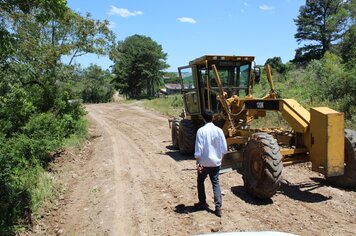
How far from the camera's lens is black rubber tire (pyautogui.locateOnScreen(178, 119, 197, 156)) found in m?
11.8

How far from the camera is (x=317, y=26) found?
2133 inches

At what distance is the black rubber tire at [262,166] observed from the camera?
694 cm

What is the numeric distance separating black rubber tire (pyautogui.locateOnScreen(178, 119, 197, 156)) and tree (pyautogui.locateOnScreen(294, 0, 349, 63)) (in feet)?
147

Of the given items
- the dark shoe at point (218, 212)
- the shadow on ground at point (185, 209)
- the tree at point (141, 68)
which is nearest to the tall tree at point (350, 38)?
the tree at point (141, 68)

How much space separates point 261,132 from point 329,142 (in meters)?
1.56

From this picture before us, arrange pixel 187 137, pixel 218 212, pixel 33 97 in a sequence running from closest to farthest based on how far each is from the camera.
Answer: pixel 218 212 < pixel 187 137 < pixel 33 97

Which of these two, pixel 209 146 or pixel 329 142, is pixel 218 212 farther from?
pixel 329 142

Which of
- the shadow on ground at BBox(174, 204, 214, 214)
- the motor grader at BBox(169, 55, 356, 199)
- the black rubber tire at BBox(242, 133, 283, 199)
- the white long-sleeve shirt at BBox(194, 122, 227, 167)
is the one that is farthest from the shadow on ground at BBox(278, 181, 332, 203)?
the white long-sleeve shirt at BBox(194, 122, 227, 167)

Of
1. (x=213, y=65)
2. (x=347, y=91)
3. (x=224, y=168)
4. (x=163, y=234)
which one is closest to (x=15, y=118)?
(x=213, y=65)

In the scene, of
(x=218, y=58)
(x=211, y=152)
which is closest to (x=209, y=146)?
(x=211, y=152)

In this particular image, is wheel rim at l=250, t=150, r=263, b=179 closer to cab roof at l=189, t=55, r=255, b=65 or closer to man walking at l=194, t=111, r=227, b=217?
man walking at l=194, t=111, r=227, b=217

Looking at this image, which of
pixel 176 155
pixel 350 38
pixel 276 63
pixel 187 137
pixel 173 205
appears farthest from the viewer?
pixel 276 63

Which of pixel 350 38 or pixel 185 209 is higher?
pixel 350 38

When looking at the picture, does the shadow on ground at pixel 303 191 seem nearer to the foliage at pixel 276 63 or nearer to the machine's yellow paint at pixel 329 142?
the machine's yellow paint at pixel 329 142
